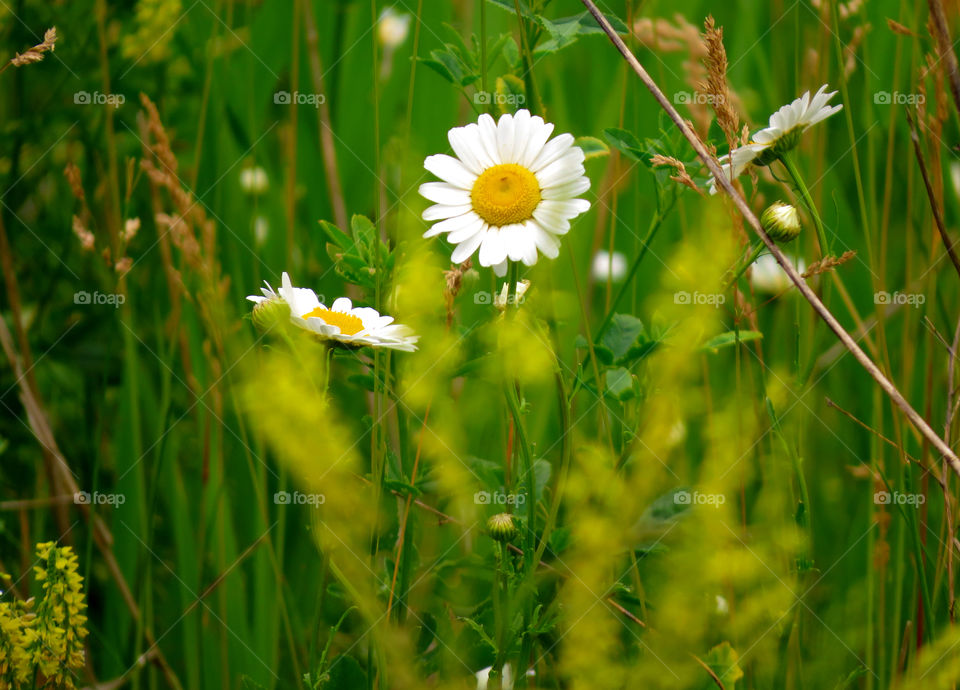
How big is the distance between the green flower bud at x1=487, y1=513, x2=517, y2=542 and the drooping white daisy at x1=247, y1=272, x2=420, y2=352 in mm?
120

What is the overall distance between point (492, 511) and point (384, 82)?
821 mm

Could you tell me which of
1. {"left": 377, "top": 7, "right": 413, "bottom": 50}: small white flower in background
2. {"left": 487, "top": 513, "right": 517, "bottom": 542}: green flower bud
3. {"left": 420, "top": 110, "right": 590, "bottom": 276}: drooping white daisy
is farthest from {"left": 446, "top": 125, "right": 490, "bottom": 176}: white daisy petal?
{"left": 377, "top": 7, "right": 413, "bottom": 50}: small white flower in background

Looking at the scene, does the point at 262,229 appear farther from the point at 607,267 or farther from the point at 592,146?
the point at 592,146

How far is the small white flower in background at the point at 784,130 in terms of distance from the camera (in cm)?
55

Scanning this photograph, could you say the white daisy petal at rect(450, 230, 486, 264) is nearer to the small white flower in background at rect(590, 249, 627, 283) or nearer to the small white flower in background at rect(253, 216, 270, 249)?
the small white flower in background at rect(590, 249, 627, 283)

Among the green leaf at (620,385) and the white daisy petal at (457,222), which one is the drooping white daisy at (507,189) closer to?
the white daisy petal at (457,222)

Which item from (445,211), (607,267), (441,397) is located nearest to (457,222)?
(445,211)

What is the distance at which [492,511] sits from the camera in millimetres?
783

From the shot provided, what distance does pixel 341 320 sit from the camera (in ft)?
1.96

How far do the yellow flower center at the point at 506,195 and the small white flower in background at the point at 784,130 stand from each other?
0.12m

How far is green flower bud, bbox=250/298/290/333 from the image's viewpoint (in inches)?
20.9

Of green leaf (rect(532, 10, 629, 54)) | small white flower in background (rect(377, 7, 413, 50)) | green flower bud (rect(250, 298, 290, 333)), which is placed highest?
small white flower in background (rect(377, 7, 413, 50))

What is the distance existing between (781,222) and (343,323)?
30cm

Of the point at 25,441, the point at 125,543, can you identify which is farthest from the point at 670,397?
the point at 25,441
